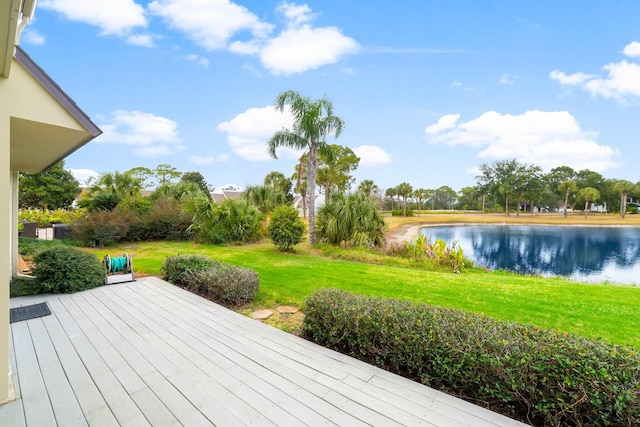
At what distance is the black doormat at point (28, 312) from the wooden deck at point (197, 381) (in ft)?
0.69

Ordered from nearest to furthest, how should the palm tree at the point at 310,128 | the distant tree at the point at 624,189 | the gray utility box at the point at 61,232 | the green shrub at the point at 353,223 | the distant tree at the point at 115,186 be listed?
the green shrub at the point at 353,223 < the palm tree at the point at 310,128 < the gray utility box at the point at 61,232 < the distant tree at the point at 115,186 < the distant tree at the point at 624,189

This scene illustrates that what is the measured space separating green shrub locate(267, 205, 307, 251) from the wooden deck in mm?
6512

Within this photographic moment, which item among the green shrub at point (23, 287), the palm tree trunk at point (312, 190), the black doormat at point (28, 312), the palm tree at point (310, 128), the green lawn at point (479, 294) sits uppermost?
the palm tree at point (310, 128)

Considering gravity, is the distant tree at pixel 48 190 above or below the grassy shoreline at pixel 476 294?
above

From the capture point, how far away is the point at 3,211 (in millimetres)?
2088

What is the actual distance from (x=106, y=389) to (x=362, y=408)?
2.00 metres

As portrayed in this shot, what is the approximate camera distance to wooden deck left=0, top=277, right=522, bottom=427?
6.33 feet

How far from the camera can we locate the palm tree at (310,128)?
1098cm

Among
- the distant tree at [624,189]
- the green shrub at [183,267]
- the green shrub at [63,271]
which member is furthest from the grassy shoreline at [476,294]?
the distant tree at [624,189]

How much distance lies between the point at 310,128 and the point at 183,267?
24.1 feet

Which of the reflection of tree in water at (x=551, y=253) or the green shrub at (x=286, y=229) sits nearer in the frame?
the green shrub at (x=286, y=229)

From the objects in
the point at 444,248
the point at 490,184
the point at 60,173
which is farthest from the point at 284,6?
the point at 490,184

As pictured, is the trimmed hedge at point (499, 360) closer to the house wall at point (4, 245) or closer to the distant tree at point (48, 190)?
the house wall at point (4, 245)

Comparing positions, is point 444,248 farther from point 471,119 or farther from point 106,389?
point 471,119
